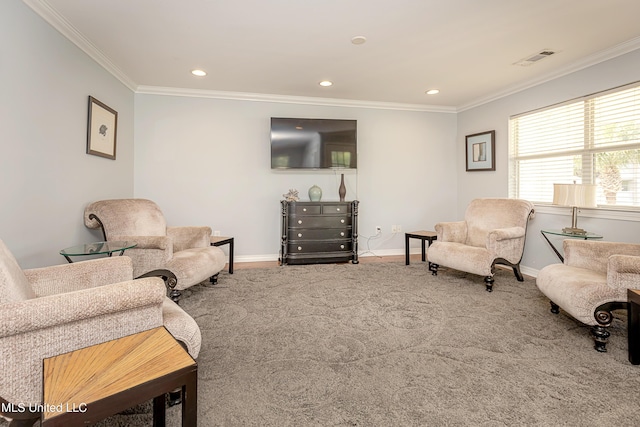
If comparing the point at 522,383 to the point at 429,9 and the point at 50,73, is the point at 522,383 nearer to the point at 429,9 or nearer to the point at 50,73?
the point at 429,9

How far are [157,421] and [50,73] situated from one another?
9.05 ft

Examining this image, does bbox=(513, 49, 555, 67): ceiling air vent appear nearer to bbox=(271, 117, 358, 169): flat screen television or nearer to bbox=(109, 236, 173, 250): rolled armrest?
bbox=(271, 117, 358, 169): flat screen television

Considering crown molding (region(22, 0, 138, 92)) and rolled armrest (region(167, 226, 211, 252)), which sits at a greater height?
crown molding (region(22, 0, 138, 92))

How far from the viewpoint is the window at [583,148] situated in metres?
3.00

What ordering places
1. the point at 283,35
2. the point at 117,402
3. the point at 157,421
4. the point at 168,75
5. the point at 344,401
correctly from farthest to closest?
the point at 168,75
the point at 283,35
the point at 344,401
the point at 157,421
the point at 117,402

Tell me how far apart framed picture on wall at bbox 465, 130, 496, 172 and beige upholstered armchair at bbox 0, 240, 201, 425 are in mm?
4579

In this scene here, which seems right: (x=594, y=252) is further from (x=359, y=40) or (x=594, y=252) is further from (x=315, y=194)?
(x=315, y=194)

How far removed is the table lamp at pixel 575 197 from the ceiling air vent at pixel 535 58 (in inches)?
→ 52.9

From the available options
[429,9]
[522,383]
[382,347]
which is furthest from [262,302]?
[429,9]

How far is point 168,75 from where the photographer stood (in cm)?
376

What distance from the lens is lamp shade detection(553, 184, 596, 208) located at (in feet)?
9.42

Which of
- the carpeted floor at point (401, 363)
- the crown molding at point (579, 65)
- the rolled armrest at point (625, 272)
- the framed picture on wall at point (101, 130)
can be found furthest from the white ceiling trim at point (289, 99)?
the rolled armrest at point (625, 272)

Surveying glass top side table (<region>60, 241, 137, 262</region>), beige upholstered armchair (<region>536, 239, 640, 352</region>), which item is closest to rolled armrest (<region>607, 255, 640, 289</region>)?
beige upholstered armchair (<region>536, 239, 640, 352</region>)

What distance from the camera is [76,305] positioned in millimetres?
1085
